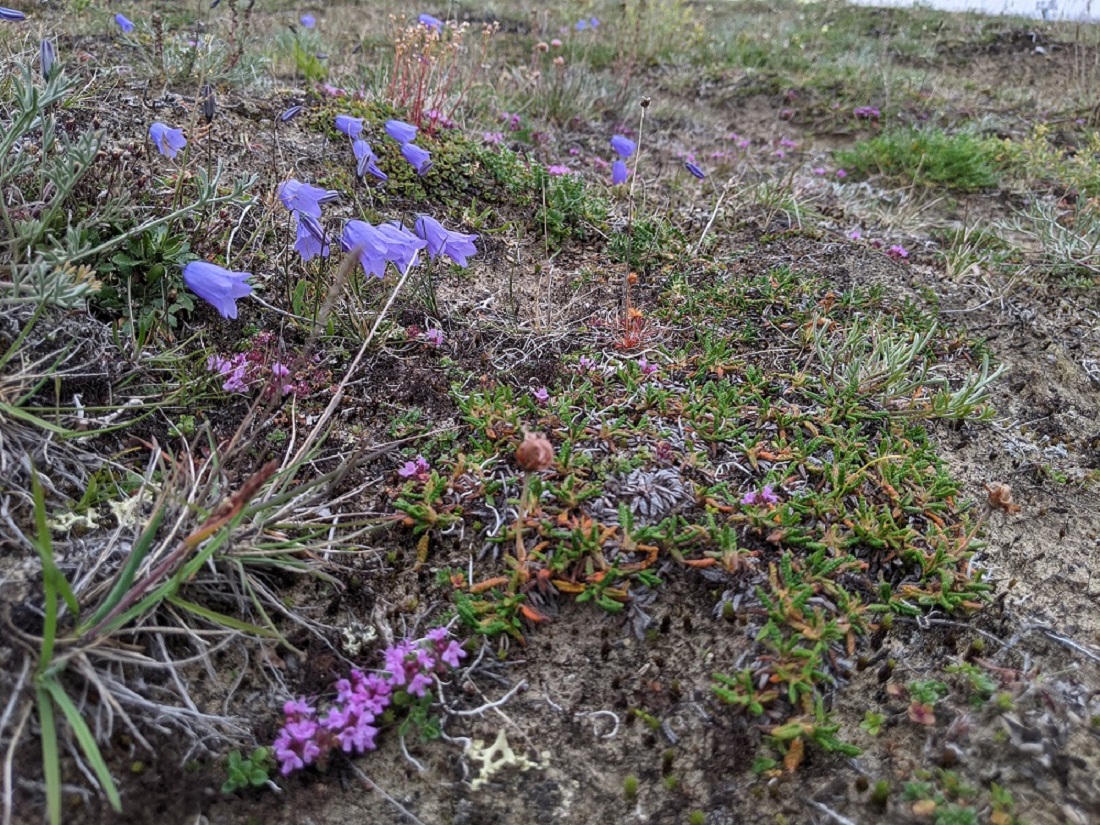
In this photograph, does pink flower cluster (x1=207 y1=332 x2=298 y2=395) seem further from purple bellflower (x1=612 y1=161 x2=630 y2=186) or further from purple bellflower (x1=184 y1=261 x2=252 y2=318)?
purple bellflower (x1=612 y1=161 x2=630 y2=186)

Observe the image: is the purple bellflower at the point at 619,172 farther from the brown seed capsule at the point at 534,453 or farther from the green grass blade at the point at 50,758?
the green grass blade at the point at 50,758

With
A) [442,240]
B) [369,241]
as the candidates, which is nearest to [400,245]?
[369,241]

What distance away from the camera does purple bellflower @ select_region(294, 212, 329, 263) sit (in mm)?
2479

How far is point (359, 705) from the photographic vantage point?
1706mm

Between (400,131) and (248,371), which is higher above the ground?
(400,131)

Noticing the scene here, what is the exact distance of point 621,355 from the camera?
9.13ft

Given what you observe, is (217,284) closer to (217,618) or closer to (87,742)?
(217,618)

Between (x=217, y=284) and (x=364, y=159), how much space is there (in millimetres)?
722

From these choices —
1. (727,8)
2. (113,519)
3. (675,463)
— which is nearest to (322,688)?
(113,519)

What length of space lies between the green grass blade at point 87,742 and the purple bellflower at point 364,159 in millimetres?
1923

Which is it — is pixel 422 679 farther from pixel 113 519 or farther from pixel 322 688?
pixel 113 519

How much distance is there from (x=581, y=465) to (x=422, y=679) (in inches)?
30.6

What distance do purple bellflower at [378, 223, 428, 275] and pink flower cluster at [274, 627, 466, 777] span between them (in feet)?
4.24

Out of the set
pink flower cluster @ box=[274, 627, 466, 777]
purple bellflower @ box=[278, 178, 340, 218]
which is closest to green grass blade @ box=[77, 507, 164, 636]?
pink flower cluster @ box=[274, 627, 466, 777]
